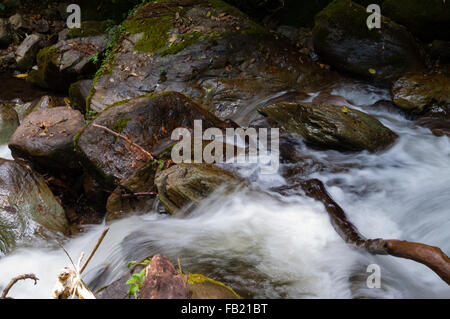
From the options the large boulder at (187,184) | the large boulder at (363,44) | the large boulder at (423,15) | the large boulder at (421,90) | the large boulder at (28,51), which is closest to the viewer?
the large boulder at (187,184)

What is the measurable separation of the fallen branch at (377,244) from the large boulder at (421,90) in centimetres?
260

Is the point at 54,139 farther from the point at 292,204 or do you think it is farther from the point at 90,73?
the point at 292,204

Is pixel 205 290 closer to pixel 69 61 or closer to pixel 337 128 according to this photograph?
pixel 337 128

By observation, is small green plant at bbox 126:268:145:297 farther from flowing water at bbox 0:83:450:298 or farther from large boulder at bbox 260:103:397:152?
large boulder at bbox 260:103:397:152

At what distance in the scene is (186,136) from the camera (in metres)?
4.44

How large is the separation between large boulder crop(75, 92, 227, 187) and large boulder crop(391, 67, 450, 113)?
3.46 m

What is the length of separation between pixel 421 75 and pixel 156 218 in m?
5.20

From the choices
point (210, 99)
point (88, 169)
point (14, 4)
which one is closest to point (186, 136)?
point (88, 169)

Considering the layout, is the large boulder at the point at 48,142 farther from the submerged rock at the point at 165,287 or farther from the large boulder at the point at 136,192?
the submerged rock at the point at 165,287

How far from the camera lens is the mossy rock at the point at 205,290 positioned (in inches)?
84.1

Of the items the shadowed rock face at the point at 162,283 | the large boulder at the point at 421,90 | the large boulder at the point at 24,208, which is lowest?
the large boulder at the point at 24,208

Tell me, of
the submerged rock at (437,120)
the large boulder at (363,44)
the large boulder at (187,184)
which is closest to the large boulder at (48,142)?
the large boulder at (187,184)

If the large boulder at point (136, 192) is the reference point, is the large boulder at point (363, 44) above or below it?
above

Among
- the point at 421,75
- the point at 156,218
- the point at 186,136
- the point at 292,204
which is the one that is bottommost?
the point at 156,218
